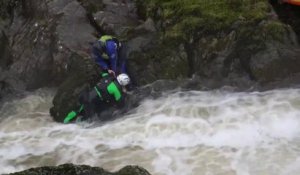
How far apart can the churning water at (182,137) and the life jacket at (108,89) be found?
0.53 metres

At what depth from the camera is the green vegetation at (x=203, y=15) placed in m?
10.4

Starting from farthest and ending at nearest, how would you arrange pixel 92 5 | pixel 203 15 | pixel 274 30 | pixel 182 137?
pixel 92 5
pixel 203 15
pixel 274 30
pixel 182 137

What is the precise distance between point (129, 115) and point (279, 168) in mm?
3382

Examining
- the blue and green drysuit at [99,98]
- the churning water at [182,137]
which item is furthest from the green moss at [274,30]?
the blue and green drysuit at [99,98]

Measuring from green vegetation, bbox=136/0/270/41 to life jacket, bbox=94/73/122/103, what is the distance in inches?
63.7

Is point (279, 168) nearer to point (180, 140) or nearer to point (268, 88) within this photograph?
point (180, 140)

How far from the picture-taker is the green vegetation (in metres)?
10.4

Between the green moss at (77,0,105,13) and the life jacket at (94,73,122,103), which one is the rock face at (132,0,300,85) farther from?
the green moss at (77,0,105,13)

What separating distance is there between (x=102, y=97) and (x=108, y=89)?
22 centimetres

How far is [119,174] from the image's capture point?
6.39 m

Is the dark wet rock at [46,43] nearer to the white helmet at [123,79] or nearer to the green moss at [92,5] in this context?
the green moss at [92,5]

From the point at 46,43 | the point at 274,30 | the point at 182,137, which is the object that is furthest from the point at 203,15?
the point at 46,43

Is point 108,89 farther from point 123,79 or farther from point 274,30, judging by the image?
point 274,30

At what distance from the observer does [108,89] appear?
32.4ft
